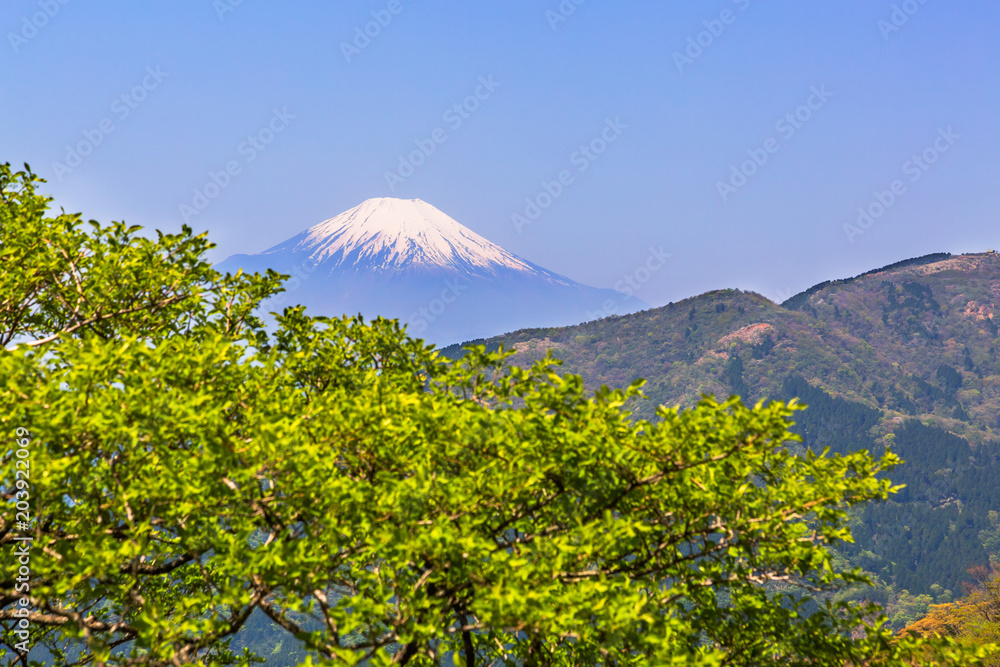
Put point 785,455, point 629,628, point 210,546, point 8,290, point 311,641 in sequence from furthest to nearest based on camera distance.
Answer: point 8,290, point 785,455, point 210,546, point 311,641, point 629,628

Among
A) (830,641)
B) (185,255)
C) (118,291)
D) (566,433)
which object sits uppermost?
(185,255)

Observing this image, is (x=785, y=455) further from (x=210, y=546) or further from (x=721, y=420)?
(x=210, y=546)

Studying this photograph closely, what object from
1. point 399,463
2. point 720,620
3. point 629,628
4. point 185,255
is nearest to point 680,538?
point 720,620

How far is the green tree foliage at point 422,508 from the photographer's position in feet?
18.6

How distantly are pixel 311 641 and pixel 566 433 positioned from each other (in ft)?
9.27

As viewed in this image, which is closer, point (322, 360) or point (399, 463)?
point (399, 463)

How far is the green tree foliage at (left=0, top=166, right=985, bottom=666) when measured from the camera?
5.67 m

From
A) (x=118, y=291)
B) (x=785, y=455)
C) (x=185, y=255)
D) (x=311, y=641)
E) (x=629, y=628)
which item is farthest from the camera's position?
(x=185, y=255)

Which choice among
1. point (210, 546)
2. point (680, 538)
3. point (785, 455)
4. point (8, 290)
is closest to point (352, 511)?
point (210, 546)

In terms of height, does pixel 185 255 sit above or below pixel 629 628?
above

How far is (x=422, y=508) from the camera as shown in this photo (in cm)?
615

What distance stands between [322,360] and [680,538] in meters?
5.08

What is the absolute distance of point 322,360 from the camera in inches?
360

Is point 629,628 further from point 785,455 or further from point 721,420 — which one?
point 785,455
